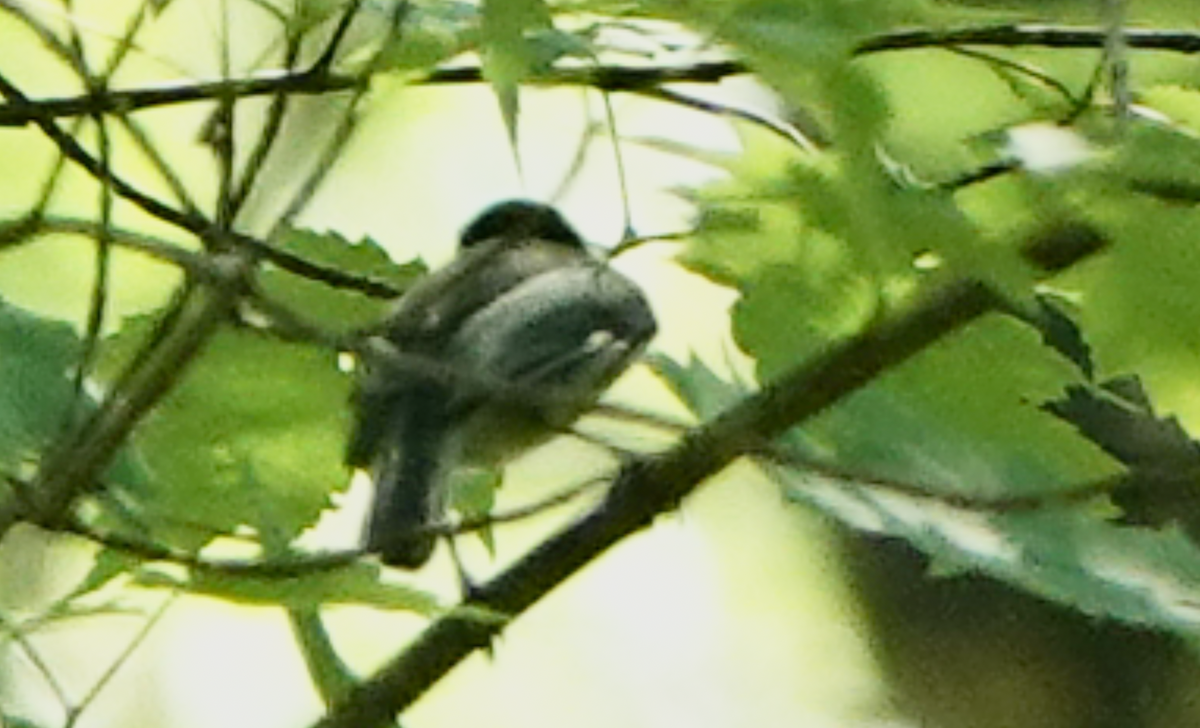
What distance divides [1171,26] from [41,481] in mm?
323

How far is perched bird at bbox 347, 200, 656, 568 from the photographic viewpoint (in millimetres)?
833

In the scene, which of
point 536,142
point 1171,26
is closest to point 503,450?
point 1171,26

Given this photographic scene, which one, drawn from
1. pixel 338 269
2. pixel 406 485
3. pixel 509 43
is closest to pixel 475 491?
pixel 406 485

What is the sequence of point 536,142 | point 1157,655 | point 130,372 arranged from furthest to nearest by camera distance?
point 1157,655 → point 536,142 → point 130,372

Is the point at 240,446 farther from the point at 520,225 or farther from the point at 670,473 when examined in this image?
the point at 520,225

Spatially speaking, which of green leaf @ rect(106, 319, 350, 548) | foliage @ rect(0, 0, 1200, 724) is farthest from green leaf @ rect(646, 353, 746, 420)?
green leaf @ rect(106, 319, 350, 548)

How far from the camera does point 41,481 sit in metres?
0.66

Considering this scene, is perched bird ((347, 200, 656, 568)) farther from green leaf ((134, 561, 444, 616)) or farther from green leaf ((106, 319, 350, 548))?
green leaf ((134, 561, 444, 616))

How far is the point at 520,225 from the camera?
0.98 m

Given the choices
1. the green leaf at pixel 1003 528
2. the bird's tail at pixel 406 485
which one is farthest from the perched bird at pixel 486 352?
the green leaf at pixel 1003 528

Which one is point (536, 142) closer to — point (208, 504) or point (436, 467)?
point (436, 467)

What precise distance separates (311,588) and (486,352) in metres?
0.30

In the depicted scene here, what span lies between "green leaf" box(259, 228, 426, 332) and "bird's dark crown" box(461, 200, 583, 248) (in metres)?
0.05

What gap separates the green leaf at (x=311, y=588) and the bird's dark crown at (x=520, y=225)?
0.52ft
